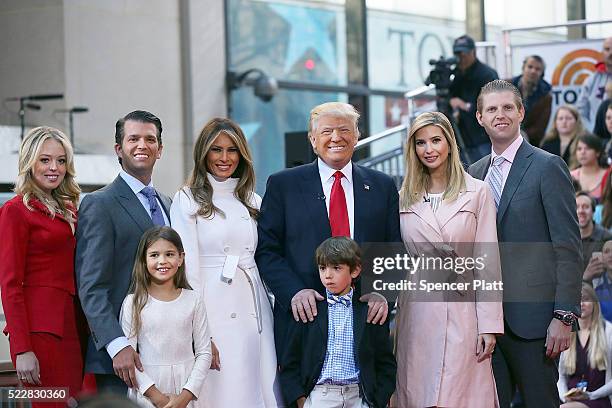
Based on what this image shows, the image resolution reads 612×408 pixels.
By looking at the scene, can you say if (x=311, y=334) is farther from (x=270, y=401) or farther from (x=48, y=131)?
(x=48, y=131)

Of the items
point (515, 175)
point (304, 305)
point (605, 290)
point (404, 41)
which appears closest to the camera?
point (304, 305)

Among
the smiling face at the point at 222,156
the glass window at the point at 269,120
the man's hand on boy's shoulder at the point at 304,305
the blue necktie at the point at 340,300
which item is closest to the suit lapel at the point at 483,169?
the blue necktie at the point at 340,300

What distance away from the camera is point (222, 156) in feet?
17.6

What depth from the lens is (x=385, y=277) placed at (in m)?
5.28

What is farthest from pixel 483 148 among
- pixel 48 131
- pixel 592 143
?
pixel 48 131

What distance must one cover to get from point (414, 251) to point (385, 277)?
0.71 ft

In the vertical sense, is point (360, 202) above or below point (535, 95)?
below

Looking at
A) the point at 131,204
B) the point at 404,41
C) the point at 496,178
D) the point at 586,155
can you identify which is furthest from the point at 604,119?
the point at 404,41

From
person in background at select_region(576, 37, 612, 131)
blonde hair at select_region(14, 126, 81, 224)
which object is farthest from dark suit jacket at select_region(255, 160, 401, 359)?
person in background at select_region(576, 37, 612, 131)

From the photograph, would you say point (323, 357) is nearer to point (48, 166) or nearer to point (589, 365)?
point (48, 166)

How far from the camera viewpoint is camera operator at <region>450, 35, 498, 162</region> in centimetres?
1038

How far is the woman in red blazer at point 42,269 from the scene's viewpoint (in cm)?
496

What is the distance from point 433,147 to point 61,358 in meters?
1.87

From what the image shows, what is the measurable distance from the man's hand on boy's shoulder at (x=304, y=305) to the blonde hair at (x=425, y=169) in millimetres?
643
